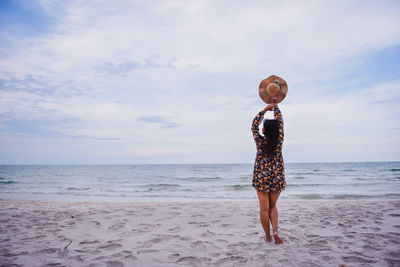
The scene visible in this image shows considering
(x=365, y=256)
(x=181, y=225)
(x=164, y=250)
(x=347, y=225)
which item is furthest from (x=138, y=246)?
(x=347, y=225)

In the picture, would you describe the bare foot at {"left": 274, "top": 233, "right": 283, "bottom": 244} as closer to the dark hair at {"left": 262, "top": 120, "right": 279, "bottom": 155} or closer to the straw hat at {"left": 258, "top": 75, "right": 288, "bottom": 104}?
the dark hair at {"left": 262, "top": 120, "right": 279, "bottom": 155}

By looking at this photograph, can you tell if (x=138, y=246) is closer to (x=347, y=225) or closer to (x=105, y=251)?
(x=105, y=251)

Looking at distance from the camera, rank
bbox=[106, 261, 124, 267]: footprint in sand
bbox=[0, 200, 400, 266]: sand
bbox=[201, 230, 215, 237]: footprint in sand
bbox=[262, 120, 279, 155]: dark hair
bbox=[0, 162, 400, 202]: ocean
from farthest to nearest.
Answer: bbox=[0, 162, 400, 202]: ocean
bbox=[201, 230, 215, 237]: footprint in sand
bbox=[262, 120, 279, 155]: dark hair
bbox=[0, 200, 400, 266]: sand
bbox=[106, 261, 124, 267]: footprint in sand

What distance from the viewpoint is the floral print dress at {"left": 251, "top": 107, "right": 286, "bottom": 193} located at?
3.43 metres

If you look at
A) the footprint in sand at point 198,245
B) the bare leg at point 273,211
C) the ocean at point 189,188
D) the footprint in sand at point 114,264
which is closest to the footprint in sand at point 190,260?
the footprint in sand at point 198,245

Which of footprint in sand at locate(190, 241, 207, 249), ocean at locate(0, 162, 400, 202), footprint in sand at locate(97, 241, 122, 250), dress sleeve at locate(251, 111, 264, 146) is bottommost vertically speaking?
ocean at locate(0, 162, 400, 202)

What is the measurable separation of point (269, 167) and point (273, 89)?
110 cm

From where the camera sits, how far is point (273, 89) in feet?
11.5

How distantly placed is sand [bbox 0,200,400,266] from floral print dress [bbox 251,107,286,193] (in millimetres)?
848

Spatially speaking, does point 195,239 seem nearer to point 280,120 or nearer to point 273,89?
point 280,120

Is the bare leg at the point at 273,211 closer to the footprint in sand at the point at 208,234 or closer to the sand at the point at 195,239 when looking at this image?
the sand at the point at 195,239

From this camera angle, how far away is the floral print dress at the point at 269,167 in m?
3.43

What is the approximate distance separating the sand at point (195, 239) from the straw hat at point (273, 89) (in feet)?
6.90

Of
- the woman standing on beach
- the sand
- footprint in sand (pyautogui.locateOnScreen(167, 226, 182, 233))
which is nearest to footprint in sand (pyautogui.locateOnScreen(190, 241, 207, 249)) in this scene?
the sand
